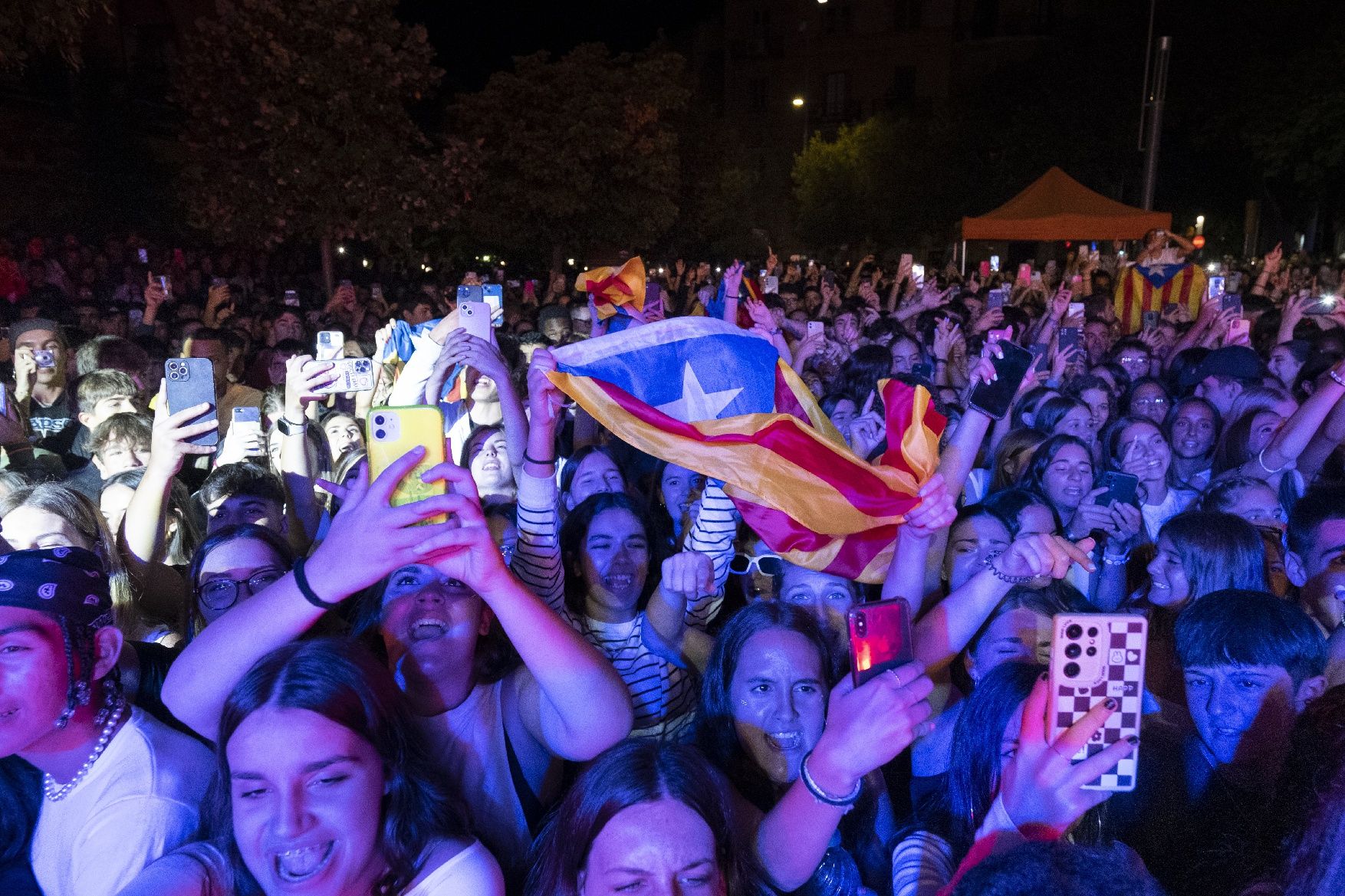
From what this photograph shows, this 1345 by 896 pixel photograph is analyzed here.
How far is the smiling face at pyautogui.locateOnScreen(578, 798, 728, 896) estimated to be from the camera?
1866 mm

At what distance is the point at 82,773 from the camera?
2.07 metres

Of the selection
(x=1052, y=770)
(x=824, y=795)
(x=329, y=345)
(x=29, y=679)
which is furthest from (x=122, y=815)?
(x=329, y=345)

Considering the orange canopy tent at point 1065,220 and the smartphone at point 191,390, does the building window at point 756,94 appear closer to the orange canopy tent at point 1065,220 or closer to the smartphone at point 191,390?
the orange canopy tent at point 1065,220

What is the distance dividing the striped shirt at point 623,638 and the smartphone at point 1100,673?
140 centimetres

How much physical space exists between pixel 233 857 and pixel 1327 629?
350 centimetres

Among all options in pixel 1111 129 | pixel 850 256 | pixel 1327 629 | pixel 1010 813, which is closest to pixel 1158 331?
pixel 1327 629

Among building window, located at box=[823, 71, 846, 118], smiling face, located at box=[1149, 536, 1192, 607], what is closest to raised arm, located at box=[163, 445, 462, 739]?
smiling face, located at box=[1149, 536, 1192, 607]

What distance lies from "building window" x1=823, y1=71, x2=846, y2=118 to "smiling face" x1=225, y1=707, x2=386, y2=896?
51167 millimetres

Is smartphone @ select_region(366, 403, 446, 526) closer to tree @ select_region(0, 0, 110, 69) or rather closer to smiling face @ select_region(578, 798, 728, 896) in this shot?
smiling face @ select_region(578, 798, 728, 896)

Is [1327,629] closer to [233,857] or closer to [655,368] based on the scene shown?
[655,368]

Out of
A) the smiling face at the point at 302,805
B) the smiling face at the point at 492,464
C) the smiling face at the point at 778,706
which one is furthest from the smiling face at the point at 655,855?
the smiling face at the point at 492,464

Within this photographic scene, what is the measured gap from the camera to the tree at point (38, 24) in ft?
22.4

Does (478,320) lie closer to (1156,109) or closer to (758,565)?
(758,565)

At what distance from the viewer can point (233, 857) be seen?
6.18ft
